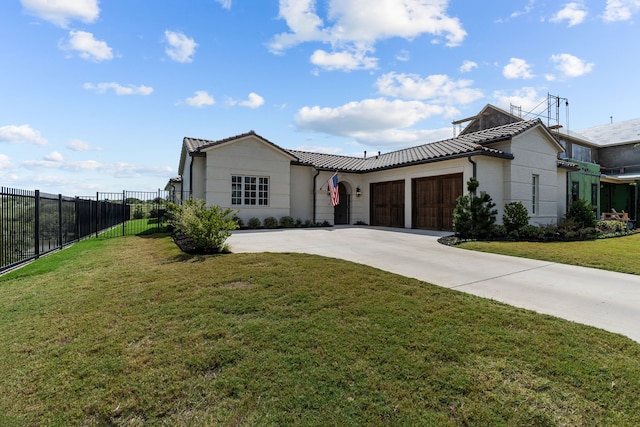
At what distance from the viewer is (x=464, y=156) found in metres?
13.0

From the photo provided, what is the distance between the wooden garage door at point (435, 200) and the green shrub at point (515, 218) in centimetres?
208

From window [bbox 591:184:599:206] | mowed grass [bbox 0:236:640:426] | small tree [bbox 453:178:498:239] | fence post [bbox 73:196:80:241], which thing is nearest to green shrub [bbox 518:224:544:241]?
small tree [bbox 453:178:498:239]

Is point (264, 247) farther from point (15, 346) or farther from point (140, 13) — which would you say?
point (140, 13)

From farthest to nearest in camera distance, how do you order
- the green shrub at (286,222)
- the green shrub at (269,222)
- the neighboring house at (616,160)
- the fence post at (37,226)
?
1. the neighboring house at (616,160)
2. the green shrub at (286,222)
3. the green shrub at (269,222)
4. the fence post at (37,226)

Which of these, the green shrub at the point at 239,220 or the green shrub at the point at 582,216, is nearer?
the green shrub at the point at 582,216

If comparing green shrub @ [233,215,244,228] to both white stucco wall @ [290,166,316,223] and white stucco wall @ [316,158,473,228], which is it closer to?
white stucco wall @ [290,166,316,223]

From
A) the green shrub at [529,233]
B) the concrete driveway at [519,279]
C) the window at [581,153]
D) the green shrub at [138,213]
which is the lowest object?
the concrete driveway at [519,279]

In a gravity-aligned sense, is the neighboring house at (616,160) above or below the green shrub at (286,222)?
above

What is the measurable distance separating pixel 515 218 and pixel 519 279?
769 centimetres

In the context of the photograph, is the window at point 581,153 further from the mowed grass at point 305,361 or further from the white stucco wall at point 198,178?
the mowed grass at point 305,361


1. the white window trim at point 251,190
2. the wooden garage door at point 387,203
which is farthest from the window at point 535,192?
the white window trim at point 251,190

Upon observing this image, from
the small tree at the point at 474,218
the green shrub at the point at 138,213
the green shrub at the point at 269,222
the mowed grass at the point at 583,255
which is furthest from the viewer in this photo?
the green shrub at the point at 138,213

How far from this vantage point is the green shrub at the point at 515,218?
1220cm

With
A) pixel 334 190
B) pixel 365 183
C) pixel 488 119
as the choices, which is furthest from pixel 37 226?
pixel 488 119
